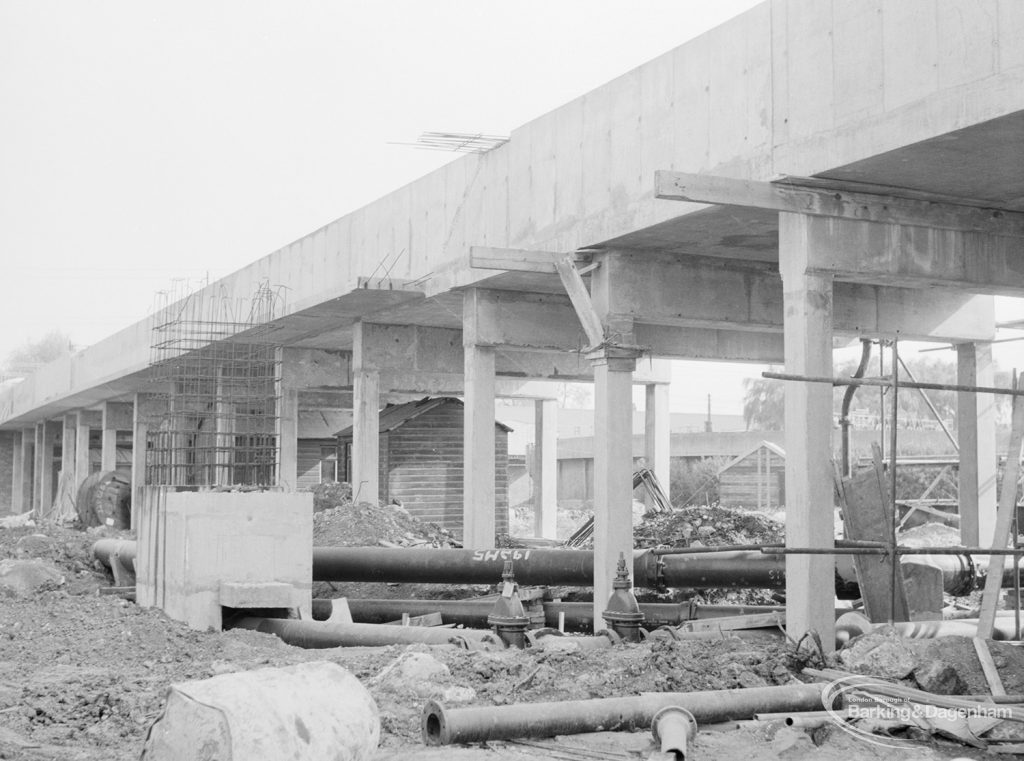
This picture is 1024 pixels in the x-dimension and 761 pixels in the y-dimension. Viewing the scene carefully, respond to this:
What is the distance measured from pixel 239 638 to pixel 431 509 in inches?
688

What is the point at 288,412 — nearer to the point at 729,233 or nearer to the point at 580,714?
the point at 729,233

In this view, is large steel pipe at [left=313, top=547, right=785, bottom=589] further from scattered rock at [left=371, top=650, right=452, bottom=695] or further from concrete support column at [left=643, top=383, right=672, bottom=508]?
concrete support column at [left=643, top=383, right=672, bottom=508]

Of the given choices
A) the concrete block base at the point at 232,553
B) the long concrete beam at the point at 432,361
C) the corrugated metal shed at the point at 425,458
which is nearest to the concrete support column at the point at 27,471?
the corrugated metal shed at the point at 425,458

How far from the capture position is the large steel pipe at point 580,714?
A: 6613 mm

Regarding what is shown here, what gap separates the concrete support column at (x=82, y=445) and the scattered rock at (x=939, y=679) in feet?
119

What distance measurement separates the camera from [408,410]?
1136 inches

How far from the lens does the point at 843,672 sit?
8.41 meters

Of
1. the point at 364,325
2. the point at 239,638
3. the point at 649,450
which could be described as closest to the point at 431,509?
the point at 649,450

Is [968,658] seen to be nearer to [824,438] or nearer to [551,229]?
[824,438]

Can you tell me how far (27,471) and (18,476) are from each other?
126cm

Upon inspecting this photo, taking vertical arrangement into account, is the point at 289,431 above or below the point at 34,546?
above

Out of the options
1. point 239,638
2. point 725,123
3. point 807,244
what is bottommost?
point 239,638

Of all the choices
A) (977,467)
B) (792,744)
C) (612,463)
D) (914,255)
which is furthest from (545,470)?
(792,744)

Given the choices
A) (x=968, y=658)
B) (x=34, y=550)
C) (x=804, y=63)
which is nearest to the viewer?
(x=968, y=658)
